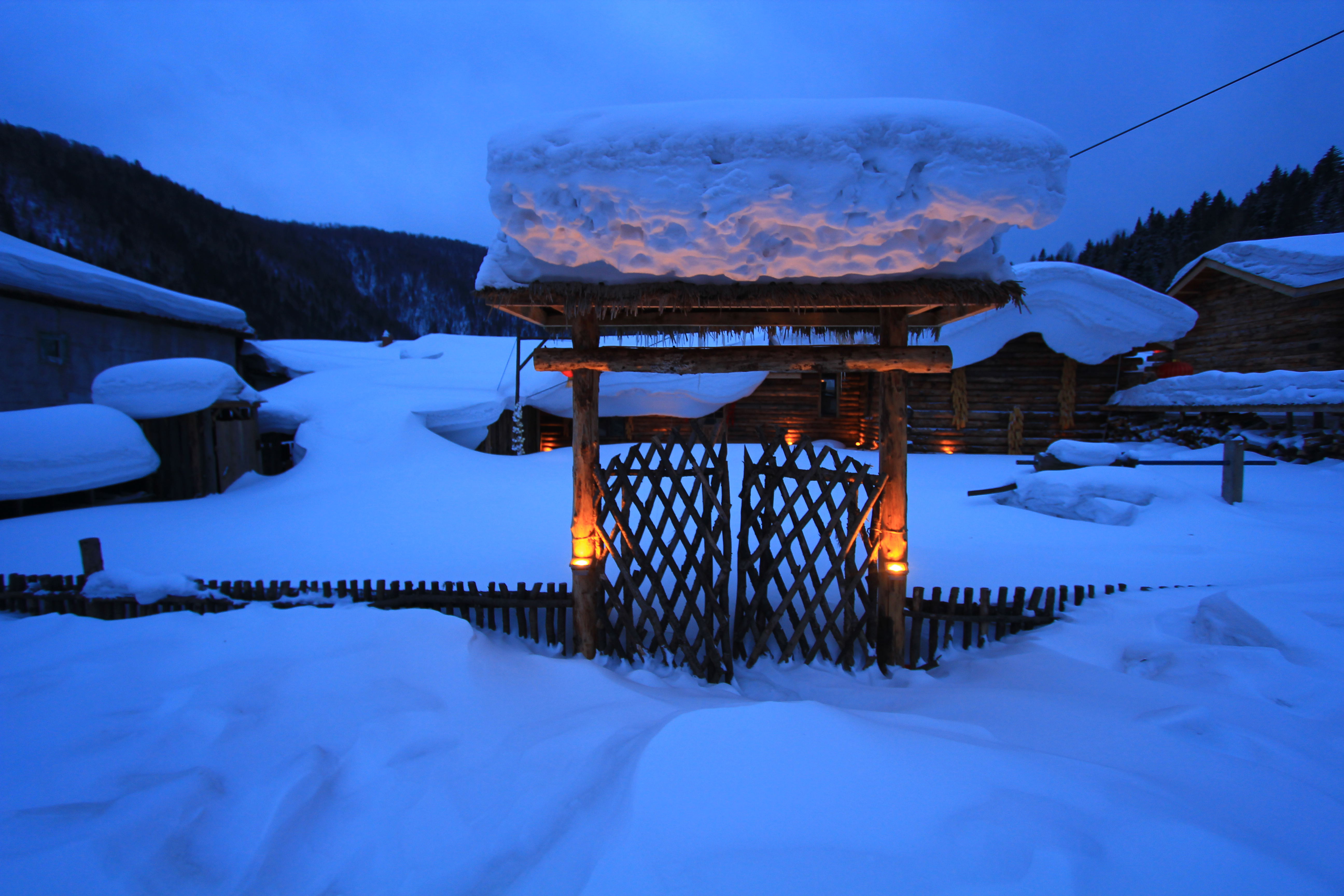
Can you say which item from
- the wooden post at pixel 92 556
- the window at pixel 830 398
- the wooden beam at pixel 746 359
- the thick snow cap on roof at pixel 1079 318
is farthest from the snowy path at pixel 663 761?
the window at pixel 830 398

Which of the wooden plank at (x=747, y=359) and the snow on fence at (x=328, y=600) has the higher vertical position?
the wooden plank at (x=747, y=359)

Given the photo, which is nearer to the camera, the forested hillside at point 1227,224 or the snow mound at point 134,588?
the snow mound at point 134,588

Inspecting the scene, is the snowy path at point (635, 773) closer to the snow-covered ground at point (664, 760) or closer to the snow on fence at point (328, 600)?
the snow-covered ground at point (664, 760)

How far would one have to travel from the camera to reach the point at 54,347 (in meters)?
11.8

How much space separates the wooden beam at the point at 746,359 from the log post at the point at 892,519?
0.17 meters

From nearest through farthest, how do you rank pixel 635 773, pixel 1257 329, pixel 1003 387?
pixel 635 773, pixel 1257 329, pixel 1003 387

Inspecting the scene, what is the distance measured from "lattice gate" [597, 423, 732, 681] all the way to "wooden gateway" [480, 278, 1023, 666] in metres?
0.18

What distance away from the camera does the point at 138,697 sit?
2.67m

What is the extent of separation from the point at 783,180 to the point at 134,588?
6225 mm

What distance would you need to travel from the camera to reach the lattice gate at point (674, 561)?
395 cm

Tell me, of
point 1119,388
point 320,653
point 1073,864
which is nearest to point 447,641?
point 320,653

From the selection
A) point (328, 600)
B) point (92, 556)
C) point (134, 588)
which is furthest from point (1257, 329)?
point (92, 556)

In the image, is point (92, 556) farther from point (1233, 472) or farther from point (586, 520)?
point (1233, 472)

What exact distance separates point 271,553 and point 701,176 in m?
6.81
